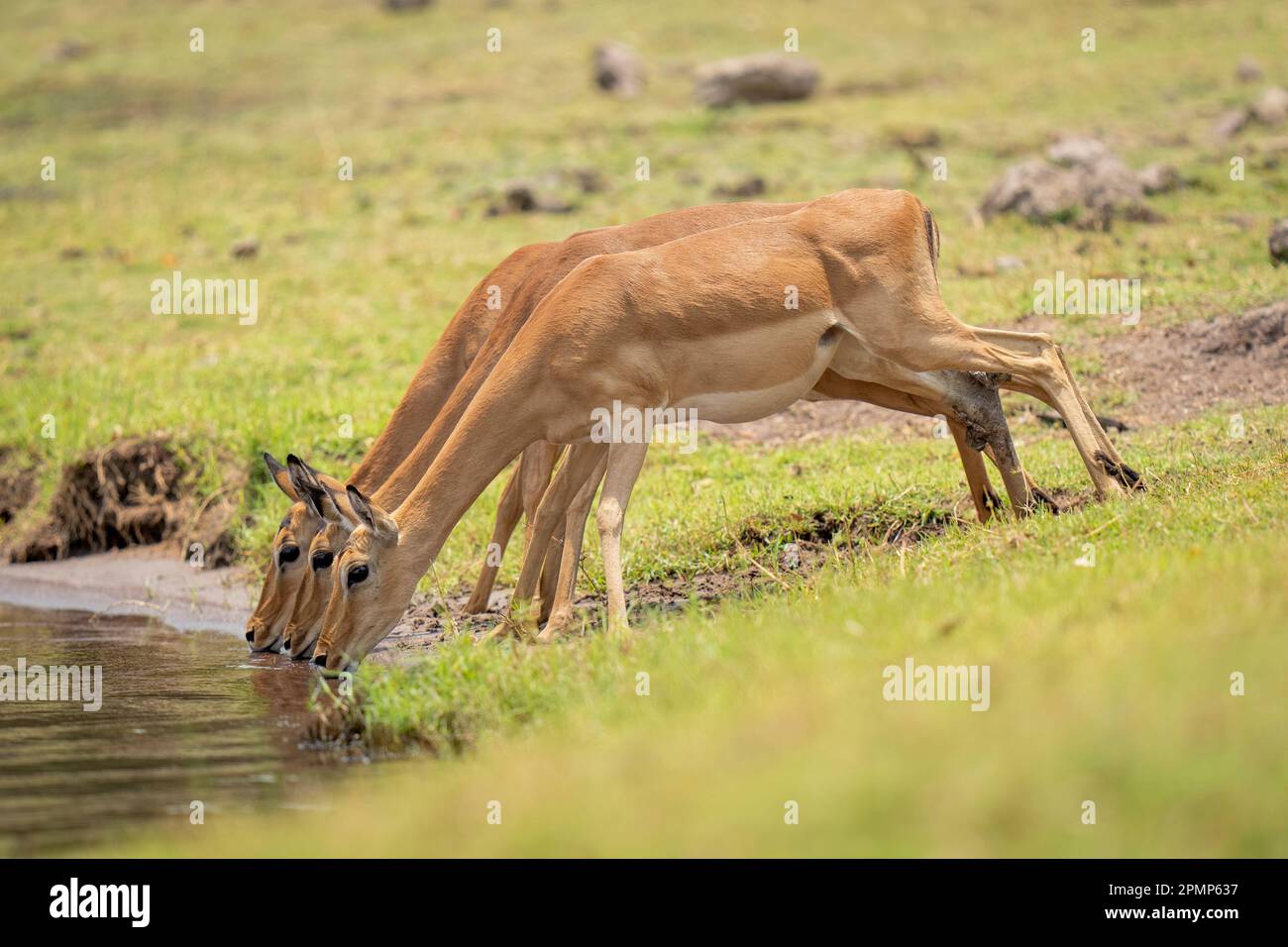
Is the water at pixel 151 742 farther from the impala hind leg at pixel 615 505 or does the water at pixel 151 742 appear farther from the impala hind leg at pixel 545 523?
the impala hind leg at pixel 615 505

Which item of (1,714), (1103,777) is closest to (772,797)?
(1103,777)

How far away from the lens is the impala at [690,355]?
8.40 metres

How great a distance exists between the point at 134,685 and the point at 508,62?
84.4 feet

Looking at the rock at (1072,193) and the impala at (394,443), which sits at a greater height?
the rock at (1072,193)

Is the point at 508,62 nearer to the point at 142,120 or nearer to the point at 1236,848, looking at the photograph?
the point at 142,120

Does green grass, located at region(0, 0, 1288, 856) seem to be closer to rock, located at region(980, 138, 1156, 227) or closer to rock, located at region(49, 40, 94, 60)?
rock, located at region(980, 138, 1156, 227)

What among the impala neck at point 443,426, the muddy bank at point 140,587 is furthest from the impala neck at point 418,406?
the muddy bank at point 140,587

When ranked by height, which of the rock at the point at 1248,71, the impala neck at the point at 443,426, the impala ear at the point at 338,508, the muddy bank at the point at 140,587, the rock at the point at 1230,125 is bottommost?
the muddy bank at the point at 140,587

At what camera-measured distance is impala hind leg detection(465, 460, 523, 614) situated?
32.7ft

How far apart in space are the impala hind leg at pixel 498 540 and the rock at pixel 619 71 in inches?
772

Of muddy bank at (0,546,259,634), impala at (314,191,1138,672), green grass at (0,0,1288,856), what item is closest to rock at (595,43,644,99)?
green grass at (0,0,1288,856)

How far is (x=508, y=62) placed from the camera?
107ft

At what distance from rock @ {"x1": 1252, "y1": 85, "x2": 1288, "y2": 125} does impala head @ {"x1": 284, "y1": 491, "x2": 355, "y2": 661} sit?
16635mm
